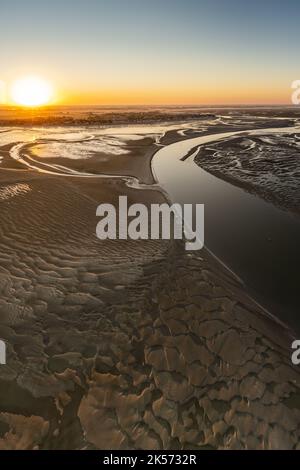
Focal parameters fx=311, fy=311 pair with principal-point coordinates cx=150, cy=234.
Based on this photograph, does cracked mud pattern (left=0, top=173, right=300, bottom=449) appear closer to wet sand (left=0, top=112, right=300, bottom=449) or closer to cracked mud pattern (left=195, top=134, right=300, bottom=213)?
wet sand (left=0, top=112, right=300, bottom=449)

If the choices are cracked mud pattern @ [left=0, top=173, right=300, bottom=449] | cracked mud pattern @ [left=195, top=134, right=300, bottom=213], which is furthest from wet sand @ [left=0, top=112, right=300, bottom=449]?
cracked mud pattern @ [left=195, top=134, right=300, bottom=213]

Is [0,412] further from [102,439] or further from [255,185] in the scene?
[255,185]

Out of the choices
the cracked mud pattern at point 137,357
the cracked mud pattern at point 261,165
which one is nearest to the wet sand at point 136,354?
the cracked mud pattern at point 137,357

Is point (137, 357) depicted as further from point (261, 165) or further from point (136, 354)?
point (261, 165)

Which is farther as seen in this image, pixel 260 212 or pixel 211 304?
pixel 260 212

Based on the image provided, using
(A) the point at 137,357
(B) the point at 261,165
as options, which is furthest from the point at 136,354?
(B) the point at 261,165
